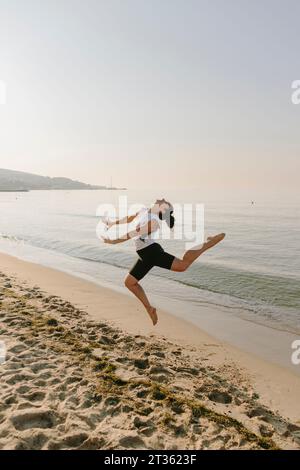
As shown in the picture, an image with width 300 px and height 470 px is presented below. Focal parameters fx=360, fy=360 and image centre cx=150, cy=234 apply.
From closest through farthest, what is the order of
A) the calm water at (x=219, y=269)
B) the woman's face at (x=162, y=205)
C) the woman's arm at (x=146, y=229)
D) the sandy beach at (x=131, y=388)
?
the sandy beach at (x=131, y=388) → the woman's arm at (x=146, y=229) → the woman's face at (x=162, y=205) → the calm water at (x=219, y=269)

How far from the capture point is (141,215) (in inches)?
297

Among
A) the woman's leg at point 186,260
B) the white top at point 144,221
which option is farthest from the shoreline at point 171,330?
the white top at point 144,221

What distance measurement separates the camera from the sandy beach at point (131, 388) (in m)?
4.94

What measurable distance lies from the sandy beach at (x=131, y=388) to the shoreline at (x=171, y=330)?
1.4 inches

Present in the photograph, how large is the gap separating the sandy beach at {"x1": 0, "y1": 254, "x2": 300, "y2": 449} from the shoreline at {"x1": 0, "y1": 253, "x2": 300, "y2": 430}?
0.04m

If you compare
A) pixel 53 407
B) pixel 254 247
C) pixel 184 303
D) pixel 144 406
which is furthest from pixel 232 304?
pixel 254 247

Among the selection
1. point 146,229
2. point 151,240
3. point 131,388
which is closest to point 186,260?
point 151,240

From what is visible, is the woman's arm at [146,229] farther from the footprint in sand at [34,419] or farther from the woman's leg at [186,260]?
the footprint in sand at [34,419]

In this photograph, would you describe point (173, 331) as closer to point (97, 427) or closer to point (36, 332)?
point (36, 332)

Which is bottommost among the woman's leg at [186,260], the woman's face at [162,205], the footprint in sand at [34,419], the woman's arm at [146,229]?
the footprint in sand at [34,419]

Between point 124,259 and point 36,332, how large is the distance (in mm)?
14534

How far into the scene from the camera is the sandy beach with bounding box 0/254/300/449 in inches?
195

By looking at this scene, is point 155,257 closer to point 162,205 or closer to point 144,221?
point 144,221
